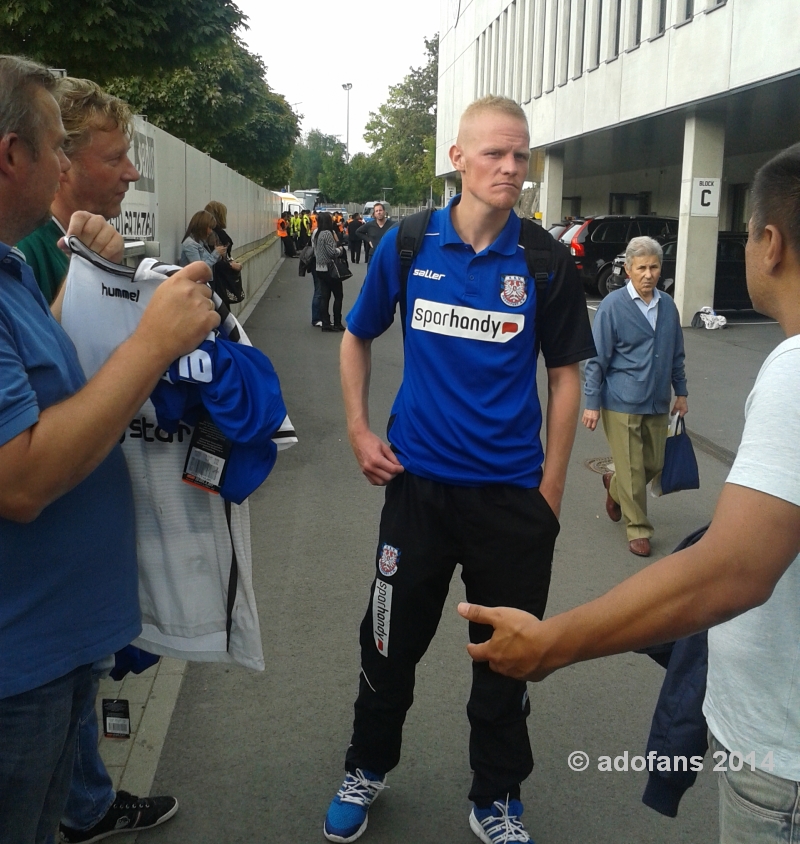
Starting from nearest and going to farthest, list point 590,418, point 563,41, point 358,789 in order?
point 358,789, point 590,418, point 563,41

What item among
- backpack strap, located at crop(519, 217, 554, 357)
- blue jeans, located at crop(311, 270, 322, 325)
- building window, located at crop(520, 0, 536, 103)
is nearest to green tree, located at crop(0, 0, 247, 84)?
blue jeans, located at crop(311, 270, 322, 325)

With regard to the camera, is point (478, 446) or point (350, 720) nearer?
point (478, 446)

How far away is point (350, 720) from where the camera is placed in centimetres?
374

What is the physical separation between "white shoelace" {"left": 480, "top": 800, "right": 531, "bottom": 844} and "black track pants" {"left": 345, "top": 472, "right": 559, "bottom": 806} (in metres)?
0.05

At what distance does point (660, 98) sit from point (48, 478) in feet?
68.8

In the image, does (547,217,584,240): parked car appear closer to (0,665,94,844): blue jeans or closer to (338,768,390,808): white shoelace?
(338,768,390,808): white shoelace

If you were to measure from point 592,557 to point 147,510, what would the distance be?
153 inches

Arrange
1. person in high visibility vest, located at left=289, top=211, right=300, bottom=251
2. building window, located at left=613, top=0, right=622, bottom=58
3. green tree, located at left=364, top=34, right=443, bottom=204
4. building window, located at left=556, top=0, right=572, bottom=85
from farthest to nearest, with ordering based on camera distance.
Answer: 1. green tree, located at left=364, top=34, right=443, bottom=204
2. person in high visibility vest, located at left=289, top=211, right=300, bottom=251
3. building window, located at left=556, top=0, right=572, bottom=85
4. building window, located at left=613, top=0, right=622, bottom=58

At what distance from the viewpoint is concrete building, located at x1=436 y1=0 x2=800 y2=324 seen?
17.2 m

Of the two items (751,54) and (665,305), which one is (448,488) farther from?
(751,54)

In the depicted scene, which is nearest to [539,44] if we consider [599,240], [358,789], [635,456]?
[599,240]

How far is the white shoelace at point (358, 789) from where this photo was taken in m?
3.05

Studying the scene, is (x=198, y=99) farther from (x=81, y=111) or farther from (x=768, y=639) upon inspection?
(x=768, y=639)

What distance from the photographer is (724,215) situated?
30.6 metres
